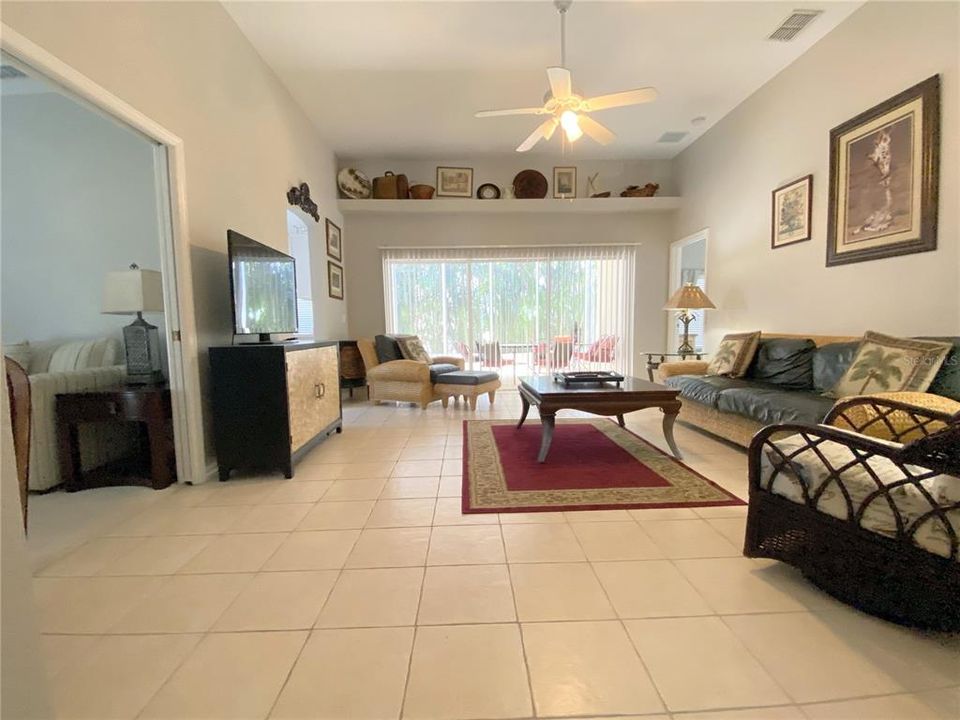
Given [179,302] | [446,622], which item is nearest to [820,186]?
[446,622]

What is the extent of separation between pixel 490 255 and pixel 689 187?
263 cm

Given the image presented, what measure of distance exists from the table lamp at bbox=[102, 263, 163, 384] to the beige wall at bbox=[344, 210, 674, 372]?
3.13 m

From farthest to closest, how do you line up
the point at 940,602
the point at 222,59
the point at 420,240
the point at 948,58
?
the point at 420,240 < the point at 222,59 < the point at 948,58 < the point at 940,602

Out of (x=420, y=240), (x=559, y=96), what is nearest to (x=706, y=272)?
(x=559, y=96)

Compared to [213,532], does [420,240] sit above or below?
above

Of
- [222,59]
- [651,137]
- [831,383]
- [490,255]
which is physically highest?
[651,137]

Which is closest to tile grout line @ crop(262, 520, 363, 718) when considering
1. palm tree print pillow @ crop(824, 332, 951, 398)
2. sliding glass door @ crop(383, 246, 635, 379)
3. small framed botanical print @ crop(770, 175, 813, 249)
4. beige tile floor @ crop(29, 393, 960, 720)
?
beige tile floor @ crop(29, 393, 960, 720)

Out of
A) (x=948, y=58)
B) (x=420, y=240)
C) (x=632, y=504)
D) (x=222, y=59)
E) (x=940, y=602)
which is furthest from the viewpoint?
(x=420, y=240)

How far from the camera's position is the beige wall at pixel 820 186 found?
7.46ft

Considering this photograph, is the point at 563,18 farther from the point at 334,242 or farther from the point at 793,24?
the point at 334,242

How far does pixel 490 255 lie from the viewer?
18.2 ft

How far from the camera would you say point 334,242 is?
16.3ft

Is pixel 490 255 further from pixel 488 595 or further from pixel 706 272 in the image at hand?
pixel 488 595

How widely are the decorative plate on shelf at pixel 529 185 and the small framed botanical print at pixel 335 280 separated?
98.3 inches
